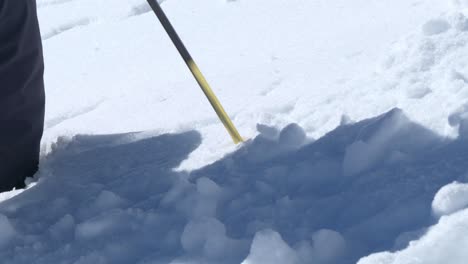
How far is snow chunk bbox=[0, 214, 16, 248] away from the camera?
197cm

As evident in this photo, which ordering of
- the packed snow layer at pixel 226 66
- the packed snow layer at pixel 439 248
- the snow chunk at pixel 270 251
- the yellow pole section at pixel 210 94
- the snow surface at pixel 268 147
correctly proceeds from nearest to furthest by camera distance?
the packed snow layer at pixel 439 248 → the snow chunk at pixel 270 251 → the snow surface at pixel 268 147 → the yellow pole section at pixel 210 94 → the packed snow layer at pixel 226 66

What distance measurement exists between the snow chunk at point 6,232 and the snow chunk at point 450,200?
0.93 metres

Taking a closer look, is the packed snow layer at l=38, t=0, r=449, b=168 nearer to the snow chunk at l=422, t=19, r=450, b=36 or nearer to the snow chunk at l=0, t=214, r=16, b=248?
the snow chunk at l=422, t=19, r=450, b=36

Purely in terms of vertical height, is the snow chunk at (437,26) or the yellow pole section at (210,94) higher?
the snow chunk at (437,26)

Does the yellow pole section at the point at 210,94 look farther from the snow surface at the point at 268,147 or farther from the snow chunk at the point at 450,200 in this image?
the snow chunk at the point at 450,200

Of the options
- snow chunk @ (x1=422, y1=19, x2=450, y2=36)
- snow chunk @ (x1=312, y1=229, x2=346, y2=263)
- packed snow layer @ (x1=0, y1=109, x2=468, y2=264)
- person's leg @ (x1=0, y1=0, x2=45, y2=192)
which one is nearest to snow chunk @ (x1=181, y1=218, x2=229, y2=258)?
packed snow layer @ (x1=0, y1=109, x2=468, y2=264)

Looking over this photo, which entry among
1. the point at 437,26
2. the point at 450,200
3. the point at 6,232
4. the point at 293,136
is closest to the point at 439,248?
the point at 450,200

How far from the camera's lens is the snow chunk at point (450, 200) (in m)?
1.68

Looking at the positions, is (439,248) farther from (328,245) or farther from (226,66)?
(226,66)

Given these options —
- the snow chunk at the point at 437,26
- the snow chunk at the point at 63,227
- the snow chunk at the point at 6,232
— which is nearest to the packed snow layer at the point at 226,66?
the snow chunk at the point at 437,26

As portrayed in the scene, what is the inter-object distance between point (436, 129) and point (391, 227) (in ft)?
1.27

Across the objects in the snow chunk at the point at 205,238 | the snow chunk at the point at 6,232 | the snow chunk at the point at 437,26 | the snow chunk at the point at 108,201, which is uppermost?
the snow chunk at the point at 437,26

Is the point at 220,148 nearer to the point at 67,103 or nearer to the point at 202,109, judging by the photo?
the point at 202,109

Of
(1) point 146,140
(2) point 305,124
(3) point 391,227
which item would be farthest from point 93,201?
(3) point 391,227
